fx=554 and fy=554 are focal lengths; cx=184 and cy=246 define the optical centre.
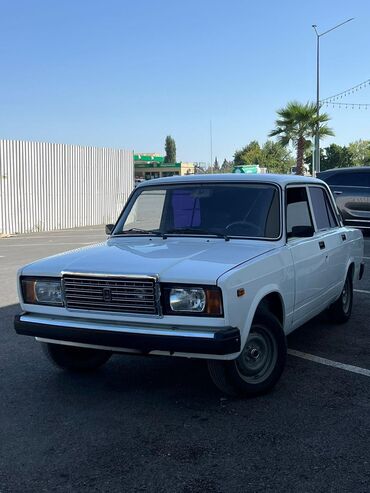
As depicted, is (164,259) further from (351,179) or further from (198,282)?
(351,179)

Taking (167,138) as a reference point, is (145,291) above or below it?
below

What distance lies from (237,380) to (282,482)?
1065 mm

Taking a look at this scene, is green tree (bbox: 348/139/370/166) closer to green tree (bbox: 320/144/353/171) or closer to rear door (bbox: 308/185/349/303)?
green tree (bbox: 320/144/353/171)

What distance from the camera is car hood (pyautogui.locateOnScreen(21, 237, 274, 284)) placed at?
3742mm

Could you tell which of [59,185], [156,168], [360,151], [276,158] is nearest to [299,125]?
[59,185]

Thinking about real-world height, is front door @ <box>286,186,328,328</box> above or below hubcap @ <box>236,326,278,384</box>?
above

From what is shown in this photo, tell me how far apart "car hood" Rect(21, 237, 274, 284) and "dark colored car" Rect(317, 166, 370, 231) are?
953 centimetres

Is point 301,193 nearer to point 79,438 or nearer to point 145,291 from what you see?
point 145,291

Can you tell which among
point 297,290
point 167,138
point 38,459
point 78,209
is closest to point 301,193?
point 297,290

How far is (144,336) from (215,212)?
1631 millimetres

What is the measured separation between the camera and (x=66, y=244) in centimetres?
1492

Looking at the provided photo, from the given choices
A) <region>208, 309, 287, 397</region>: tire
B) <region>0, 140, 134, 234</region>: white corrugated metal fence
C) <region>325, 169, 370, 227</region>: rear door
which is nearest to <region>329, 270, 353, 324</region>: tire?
<region>208, 309, 287, 397</region>: tire

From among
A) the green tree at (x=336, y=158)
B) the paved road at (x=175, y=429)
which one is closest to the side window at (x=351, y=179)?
the paved road at (x=175, y=429)

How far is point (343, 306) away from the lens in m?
6.43
